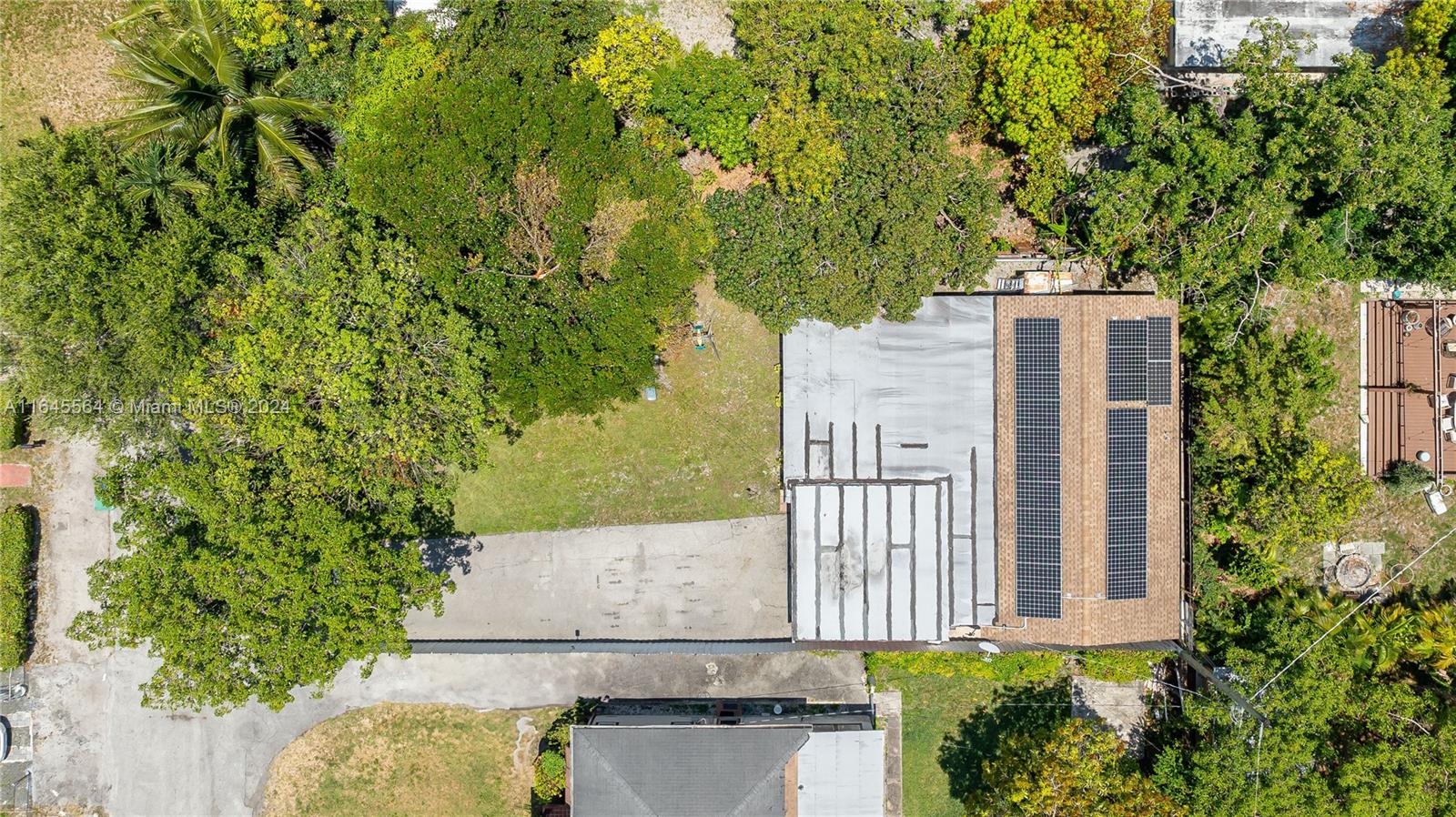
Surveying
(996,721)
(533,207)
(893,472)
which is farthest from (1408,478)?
(533,207)

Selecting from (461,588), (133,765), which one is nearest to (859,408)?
(461,588)

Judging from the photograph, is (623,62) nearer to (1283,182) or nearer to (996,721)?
(1283,182)

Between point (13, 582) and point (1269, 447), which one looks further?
point (13, 582)

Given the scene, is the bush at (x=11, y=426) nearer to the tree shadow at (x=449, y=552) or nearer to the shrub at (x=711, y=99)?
the tree shadow at (x=449, y=552)

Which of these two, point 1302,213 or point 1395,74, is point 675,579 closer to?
point 1302,213

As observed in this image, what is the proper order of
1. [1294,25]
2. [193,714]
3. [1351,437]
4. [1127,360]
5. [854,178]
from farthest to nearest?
[193,714], [1351,437], [1294,25], [1127,360], [854,178]

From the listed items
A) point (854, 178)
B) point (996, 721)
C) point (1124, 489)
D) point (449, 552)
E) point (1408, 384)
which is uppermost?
point (854, 178)
